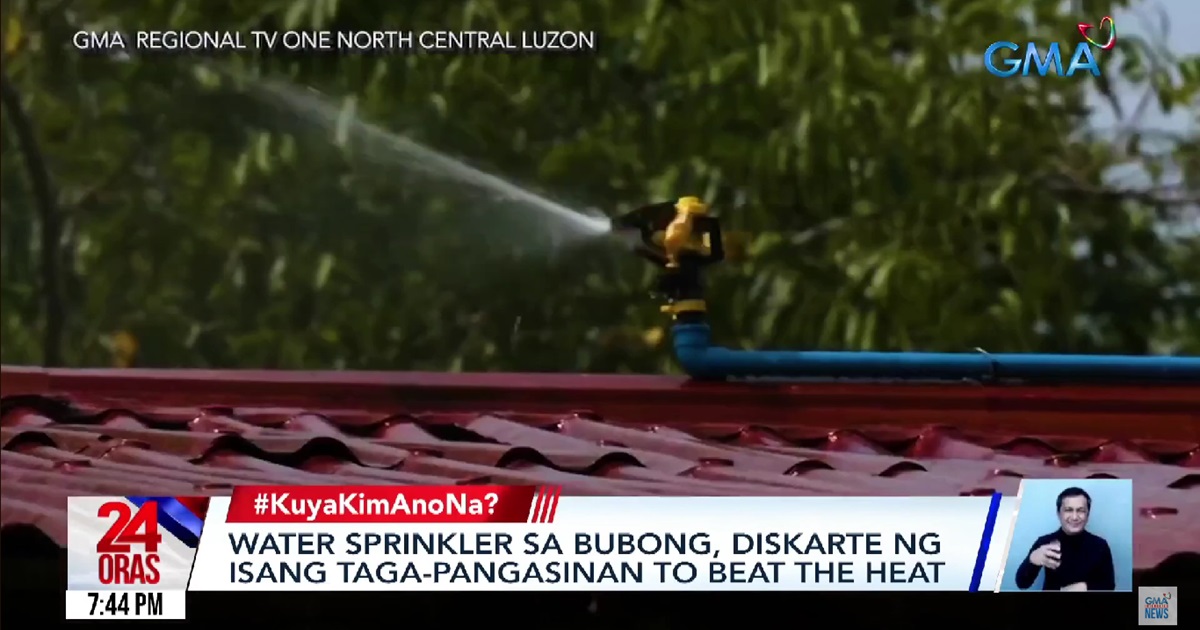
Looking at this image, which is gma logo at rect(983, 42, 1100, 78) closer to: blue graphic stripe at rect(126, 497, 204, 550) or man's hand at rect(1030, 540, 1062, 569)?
man's hand at rect(1030, 540, 1062, 569)

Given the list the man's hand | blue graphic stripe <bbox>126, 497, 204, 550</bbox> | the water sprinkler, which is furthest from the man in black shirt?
blue graphic stripe <bbox>126, 497, 204, 550</bbox>

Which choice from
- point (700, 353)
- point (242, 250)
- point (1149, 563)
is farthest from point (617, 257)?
point (1149, 563)

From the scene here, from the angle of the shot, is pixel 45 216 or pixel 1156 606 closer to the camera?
pixel 1156 606

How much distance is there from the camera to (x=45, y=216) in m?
3.60

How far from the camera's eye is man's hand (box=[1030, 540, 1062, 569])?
3467 mm

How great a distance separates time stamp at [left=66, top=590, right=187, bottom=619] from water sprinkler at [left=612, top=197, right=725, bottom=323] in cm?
134

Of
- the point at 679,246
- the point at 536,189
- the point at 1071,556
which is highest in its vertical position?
the point at 536,189

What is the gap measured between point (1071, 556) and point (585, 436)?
1159 mm

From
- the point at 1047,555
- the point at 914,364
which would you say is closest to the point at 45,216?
the point at 914,364

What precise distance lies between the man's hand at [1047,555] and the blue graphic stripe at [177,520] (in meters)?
1.92

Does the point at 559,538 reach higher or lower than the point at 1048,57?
lower

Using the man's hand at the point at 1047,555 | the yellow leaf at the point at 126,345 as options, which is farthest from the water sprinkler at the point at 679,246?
the yellow leaf at the point at 126,345

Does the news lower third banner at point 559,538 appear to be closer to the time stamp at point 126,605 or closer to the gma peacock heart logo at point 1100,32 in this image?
the time stamp at point 126,605

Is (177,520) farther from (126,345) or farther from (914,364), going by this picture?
(914,364)
